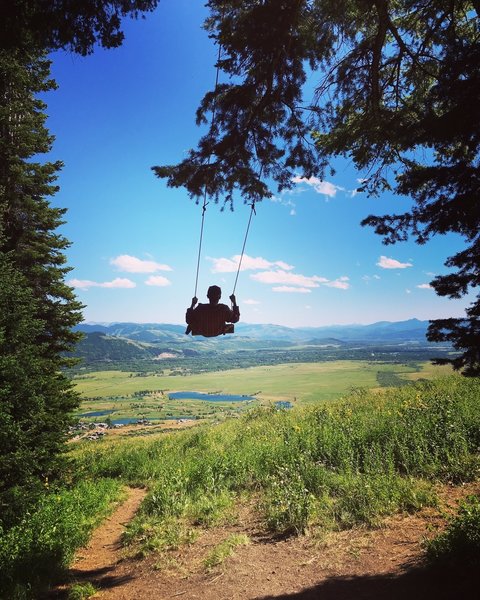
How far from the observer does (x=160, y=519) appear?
309 inches

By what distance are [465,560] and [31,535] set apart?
7.94 m

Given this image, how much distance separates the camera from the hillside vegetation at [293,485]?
6469 mm

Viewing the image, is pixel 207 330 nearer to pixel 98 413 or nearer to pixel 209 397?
pixel 98 413

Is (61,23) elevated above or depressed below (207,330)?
above

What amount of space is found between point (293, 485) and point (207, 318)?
478cm

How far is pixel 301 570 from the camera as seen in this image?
5230 millimetres

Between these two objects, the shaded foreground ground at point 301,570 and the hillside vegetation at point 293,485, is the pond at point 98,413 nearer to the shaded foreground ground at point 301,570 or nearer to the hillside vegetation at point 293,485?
the hillside vegetation at point 293,485

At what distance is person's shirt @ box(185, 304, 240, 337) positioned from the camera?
5.92 meters

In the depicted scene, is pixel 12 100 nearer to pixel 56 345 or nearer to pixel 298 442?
pixel 56 345

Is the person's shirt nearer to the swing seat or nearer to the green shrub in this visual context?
the swing seat

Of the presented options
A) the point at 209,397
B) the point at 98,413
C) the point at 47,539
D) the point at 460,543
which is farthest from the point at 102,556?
the point at 209,397

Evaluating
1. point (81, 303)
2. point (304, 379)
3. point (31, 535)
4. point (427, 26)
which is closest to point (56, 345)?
point (81, 303)

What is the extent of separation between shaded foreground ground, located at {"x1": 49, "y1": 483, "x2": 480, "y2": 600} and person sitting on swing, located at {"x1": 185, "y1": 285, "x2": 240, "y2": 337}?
3.93 meters

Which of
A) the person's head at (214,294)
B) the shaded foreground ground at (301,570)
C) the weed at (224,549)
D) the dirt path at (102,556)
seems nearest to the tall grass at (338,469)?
the shaded foreground ground at (301,570)
